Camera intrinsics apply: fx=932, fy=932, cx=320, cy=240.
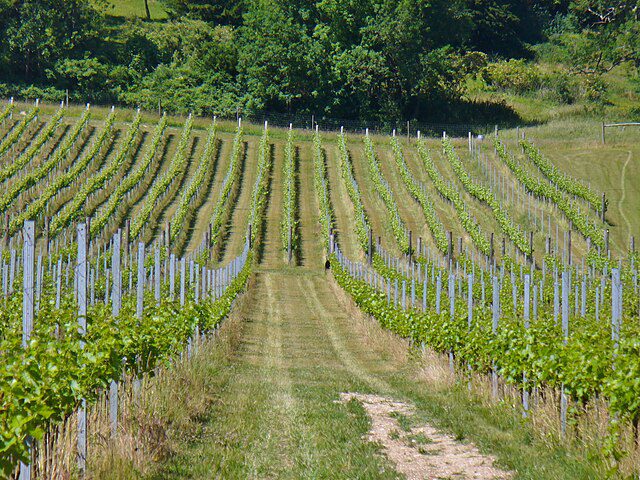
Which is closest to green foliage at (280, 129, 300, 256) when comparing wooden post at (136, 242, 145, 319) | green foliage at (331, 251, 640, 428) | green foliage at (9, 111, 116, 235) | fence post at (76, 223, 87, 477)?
green foliage at (9, 111, 116, 235)

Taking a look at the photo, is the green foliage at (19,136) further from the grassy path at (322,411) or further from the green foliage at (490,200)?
the grassy path at (322,411)

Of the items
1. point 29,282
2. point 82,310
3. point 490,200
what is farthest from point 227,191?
point 29,282

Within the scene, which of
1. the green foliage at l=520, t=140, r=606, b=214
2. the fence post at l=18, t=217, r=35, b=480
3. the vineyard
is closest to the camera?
the fence post at l=18, t=217, r=35, b=480

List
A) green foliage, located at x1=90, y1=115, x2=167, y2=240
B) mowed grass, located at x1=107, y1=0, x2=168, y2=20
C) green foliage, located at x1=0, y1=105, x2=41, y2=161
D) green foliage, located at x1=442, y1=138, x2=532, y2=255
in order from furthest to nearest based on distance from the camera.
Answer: mowed grass, located at x1=107, y1=0, x2=168, y2=20 < green foliage, located at x1=0, y1=105, x2=41, y2=161 < green foliage, located at x1=90, y1=115, x2=167, y2=240 < green foliage, located at x1=442, y1=138, x2=532, y2=255

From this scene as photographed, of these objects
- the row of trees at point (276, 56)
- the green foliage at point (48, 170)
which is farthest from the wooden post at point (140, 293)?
the row of trees at point (276, 56)

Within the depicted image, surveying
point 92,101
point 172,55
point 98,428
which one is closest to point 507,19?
point 172,55

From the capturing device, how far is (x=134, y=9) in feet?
301

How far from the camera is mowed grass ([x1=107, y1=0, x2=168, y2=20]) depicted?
289 feet

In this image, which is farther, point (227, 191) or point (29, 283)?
point (227, 191)

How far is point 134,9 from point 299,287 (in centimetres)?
6726

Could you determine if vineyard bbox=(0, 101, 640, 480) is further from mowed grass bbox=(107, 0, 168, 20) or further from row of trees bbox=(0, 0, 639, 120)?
mowed grass bbox=(107, 0, 168, 20)

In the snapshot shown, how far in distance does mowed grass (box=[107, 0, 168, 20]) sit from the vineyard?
3766 centimetres

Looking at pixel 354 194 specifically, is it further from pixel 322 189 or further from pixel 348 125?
pixel 348 125

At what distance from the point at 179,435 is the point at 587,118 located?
189 ft
